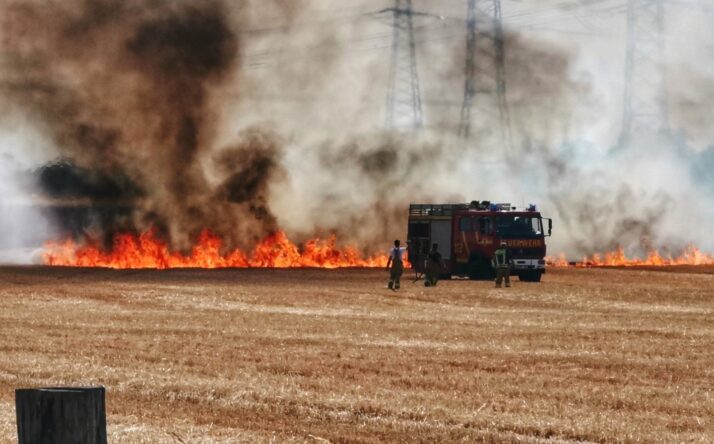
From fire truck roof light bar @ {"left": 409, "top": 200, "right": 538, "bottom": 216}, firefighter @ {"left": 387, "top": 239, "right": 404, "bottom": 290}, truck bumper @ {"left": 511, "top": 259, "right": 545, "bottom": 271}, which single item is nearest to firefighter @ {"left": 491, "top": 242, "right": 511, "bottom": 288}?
truck bumper @ {"left": 511, "top": 259, "right": 545, "bottom": 271}

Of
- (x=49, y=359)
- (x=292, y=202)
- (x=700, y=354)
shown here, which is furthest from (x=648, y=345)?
(x=292, y=202)

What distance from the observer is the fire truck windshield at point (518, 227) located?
2004 inches

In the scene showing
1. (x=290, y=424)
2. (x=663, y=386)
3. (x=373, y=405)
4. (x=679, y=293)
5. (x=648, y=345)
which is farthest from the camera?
(x=679, y=293)

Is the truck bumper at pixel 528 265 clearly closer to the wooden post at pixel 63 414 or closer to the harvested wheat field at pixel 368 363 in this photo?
the harvested wheat field at pixel 368 363

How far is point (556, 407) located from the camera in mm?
15742

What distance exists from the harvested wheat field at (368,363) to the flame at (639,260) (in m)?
28.8

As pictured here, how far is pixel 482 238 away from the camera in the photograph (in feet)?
168

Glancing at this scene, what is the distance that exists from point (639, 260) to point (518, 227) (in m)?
26.5

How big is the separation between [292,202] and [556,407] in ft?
176

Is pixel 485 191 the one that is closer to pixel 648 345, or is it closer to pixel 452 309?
pixel 452 309

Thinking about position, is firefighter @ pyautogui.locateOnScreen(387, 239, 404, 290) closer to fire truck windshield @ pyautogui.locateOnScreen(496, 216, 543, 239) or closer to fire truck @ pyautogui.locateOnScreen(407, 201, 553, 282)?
fire truck @ pyautogui.locateOnScreen(407, 201, 553, 282)

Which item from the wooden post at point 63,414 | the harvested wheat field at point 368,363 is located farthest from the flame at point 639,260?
the wooden post at point 63,414

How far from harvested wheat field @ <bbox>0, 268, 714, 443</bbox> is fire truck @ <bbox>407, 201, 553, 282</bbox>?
31.9 feet

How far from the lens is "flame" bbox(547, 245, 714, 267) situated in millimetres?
69312
